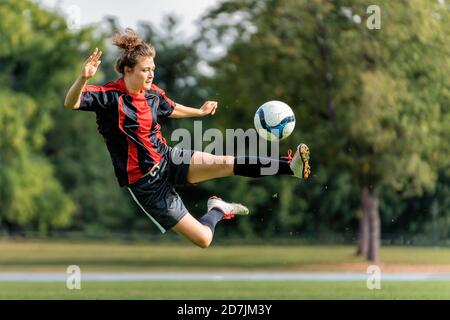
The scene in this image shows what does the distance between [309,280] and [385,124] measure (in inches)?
236

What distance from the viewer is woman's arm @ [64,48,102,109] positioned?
6.83 metres

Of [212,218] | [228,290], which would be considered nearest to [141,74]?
[212,218]

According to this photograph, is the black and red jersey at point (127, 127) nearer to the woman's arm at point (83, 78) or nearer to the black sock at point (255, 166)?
the woman's arm at point (83, 78)

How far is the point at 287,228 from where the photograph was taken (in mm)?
38188

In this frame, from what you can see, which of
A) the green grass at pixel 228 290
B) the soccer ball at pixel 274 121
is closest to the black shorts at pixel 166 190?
the soccer ball at pixel 274 121

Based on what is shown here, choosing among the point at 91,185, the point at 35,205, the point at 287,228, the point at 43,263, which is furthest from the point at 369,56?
the point at 91,185

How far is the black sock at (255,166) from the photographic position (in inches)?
297

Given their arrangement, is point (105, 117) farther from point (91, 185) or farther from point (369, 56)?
point (91, 185)

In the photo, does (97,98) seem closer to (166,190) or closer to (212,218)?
(166,190)

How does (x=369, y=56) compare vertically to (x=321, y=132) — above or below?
above

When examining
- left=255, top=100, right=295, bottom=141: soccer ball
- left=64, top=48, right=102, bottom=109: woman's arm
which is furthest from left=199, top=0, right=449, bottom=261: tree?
left=64, top=48, right=102, bottom=109: woman's arm

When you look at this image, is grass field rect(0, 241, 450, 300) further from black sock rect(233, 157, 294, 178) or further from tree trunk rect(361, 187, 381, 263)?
black sock rect(233, 157, 294, 178)

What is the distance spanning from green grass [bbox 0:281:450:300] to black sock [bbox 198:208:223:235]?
6.13 meters

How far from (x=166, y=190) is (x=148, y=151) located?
439mm
